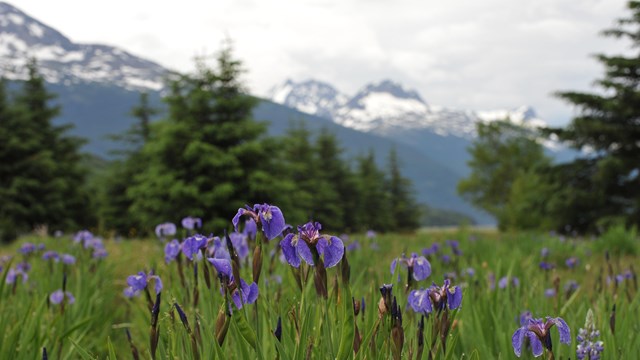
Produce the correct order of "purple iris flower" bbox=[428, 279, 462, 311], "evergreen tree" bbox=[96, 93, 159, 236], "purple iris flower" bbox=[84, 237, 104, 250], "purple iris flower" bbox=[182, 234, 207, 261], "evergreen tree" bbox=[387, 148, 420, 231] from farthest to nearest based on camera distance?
"evergreen tree" bbox=[387, 148, 420, 231] < "evergreen tree" bbox=[96, 93, 159, 236] < "purple iris flower" bbox=[84, 237, 104, 250] < "purple iris flower" bbox=[182, 234, 207, 261] < "purple iris flower" bbox=[428, 279, 462, 311]

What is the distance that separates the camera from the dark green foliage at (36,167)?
24438 millimetres

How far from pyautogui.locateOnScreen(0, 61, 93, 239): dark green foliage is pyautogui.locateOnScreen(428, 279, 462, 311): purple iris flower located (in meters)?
24.9

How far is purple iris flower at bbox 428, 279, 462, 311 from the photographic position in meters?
1.61

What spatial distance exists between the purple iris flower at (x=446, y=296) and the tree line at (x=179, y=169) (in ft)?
45.0

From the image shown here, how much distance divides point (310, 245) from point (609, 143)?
20721 mm

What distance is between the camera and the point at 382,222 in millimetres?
41219

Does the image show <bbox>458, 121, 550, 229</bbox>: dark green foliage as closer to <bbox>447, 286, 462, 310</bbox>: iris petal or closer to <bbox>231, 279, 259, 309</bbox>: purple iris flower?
<bbox>447, 286, 462, 310</bbox>: iris petal

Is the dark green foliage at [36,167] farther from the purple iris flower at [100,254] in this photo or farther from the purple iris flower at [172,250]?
the purple iris flower at [172,250]

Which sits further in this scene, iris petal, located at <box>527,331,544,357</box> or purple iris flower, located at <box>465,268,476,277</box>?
purple iris flower, located at <box>465,268,476,277</box>

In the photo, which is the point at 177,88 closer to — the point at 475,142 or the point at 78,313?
the point at 78,313

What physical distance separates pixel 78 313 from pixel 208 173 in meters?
16.9

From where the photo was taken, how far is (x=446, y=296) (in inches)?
63.6

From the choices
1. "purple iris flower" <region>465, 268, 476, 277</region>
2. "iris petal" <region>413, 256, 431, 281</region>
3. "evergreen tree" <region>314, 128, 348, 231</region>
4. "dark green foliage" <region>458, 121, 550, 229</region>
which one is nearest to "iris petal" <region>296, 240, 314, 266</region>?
"iris petal" <region>413, 256, 431, 281</region>

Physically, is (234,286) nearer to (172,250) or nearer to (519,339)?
(519,339)
